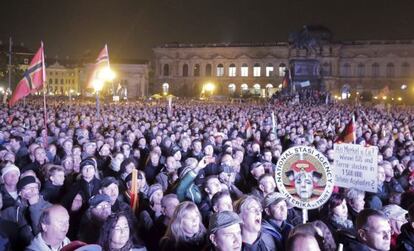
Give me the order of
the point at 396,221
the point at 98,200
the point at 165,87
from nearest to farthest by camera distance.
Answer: the point at 396,221 → the point at 98,200 → the point at 165,87

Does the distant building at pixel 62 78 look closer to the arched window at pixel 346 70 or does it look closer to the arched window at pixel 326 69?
the arched window at pixel 326 69

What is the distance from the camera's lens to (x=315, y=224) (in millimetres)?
4793

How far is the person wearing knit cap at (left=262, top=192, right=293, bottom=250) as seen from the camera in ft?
17.2

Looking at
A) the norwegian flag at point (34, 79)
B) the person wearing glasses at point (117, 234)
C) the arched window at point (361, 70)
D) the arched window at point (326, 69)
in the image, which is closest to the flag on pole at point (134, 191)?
the person wearing glasses at point (117, 234)

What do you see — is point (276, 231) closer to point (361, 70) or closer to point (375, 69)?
point (361, 70)

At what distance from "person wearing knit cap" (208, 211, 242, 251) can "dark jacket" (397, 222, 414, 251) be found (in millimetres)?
1536

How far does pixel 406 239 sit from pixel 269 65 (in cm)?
9422

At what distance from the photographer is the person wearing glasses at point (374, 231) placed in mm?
4395

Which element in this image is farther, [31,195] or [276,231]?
[31,195]

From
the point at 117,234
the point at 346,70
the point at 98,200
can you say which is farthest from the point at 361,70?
the point at 117,234

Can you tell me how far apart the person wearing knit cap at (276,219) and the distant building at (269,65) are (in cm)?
8098

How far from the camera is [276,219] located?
18.0 ft

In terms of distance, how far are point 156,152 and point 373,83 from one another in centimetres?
8954

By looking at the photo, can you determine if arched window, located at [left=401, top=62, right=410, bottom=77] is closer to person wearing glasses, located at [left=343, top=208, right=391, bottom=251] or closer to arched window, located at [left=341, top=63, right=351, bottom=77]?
arched window, located at [left=341, top=63, right=351, bottom=77]
